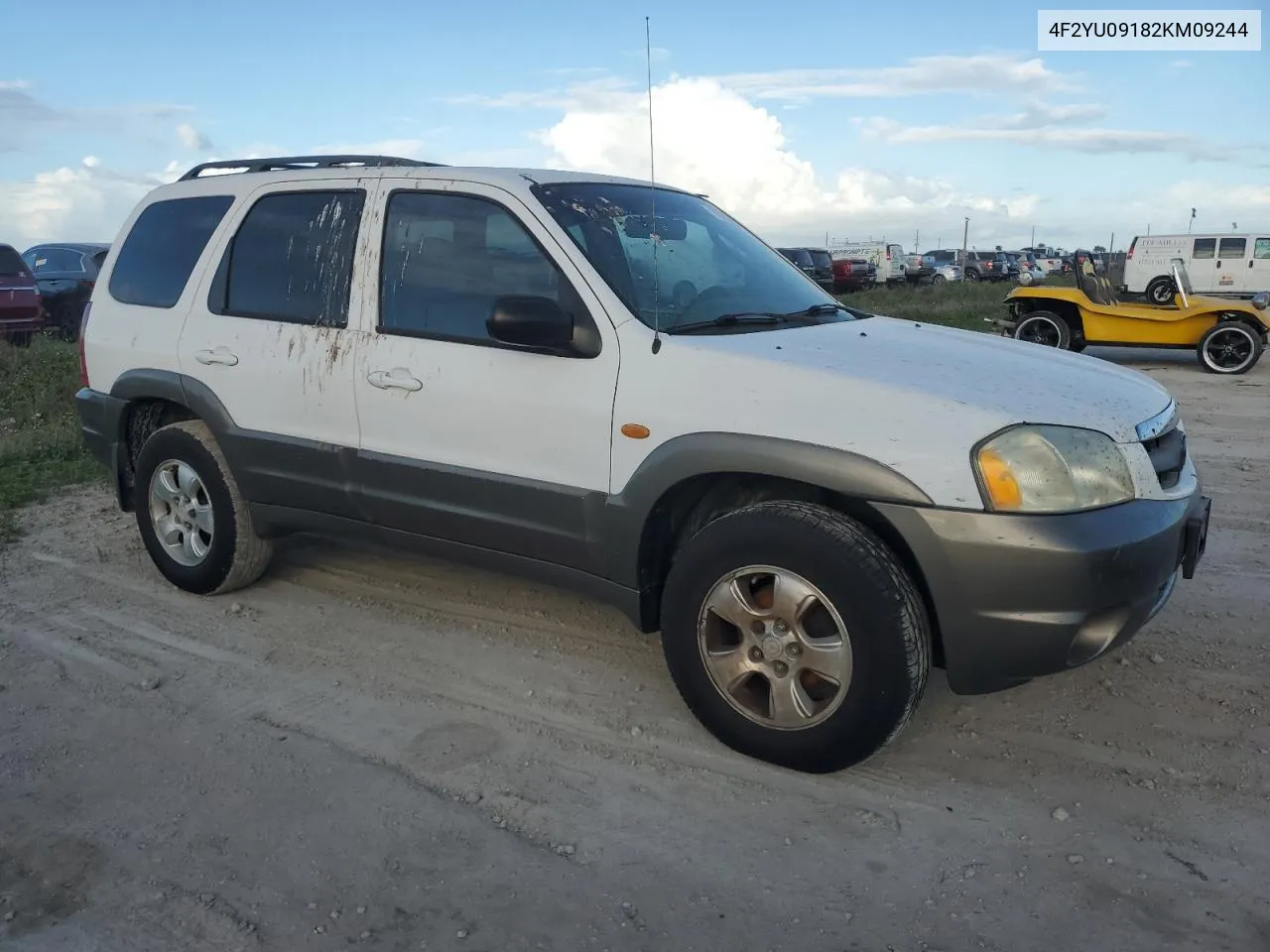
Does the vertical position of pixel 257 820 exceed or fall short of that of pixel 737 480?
it falls short

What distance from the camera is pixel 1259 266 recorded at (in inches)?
951

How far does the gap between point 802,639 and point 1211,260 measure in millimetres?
25805

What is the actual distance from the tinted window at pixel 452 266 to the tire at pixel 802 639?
1098 millimetres

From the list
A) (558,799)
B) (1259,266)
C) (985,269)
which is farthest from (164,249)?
(985,269)

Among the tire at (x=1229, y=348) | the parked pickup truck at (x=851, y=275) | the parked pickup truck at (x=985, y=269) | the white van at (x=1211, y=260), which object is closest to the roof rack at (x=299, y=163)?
the tire at (x=1229, y=348)

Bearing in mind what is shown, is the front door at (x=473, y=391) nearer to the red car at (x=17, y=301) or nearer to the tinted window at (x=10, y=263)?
the red car at (x=17, y=301)

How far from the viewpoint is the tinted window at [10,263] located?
13.8 metres

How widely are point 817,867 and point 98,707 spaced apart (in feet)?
8.69

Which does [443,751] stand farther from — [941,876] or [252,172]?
[252,172]

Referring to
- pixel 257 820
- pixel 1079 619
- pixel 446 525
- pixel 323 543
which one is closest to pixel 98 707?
pixel 257 820

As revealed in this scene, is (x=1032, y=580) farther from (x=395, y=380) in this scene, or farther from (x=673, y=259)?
(x=395, y=380)

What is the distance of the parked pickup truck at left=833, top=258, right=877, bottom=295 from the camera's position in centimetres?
3198

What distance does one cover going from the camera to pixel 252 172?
15.7 ft

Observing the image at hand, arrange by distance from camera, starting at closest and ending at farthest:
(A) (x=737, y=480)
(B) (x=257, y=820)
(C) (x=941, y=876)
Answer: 1. (C) (x=941, y=876)
2. (B) (x=257, y=820)
3. (A) (x=737, y=480)
